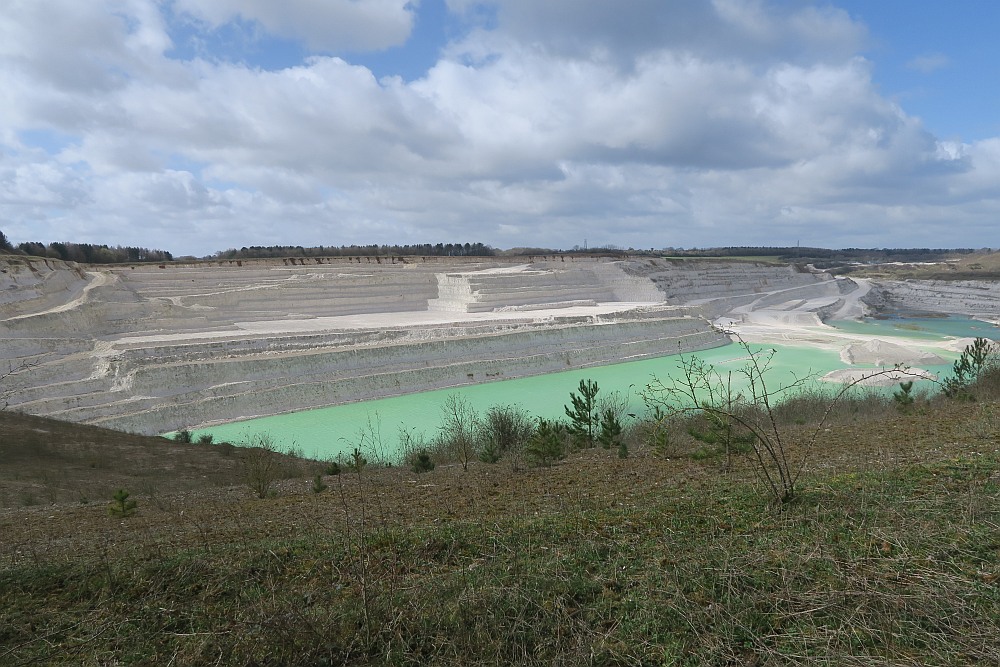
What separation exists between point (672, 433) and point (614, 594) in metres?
6.54

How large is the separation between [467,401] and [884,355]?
59.0ft

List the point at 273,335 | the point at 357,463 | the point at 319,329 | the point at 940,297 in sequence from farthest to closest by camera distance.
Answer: the point at 940,297 → the point at 319,329 → the point at 273,335 → the point at 357,463

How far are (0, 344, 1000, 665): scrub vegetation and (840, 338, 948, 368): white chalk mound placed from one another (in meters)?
19.7

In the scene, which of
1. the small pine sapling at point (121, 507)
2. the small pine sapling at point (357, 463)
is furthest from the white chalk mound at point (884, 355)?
the small pine sapling at point (121, 507)

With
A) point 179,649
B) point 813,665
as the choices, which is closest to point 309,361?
point 179,649

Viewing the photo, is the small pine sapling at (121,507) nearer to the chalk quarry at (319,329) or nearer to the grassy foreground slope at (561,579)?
the grassy foreground slope at (561,579)

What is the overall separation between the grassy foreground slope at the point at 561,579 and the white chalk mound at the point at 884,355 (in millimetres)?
20501

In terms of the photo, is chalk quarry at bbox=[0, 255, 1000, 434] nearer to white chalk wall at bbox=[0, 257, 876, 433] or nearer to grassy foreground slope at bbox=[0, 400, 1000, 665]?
white chalk wall at bbox=[0, 257, 876, 433]

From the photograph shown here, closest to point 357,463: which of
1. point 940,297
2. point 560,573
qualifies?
point 560,573

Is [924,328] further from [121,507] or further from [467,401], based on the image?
[121,507]

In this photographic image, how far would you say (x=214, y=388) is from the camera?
17031 mm

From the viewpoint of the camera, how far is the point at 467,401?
717 inches

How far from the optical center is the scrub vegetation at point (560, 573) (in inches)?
93.9

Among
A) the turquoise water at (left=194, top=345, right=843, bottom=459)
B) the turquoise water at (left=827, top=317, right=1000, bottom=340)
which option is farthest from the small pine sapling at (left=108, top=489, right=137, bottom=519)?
the turquoise water at (left=827, top=317, right=1000, bottom=340)
